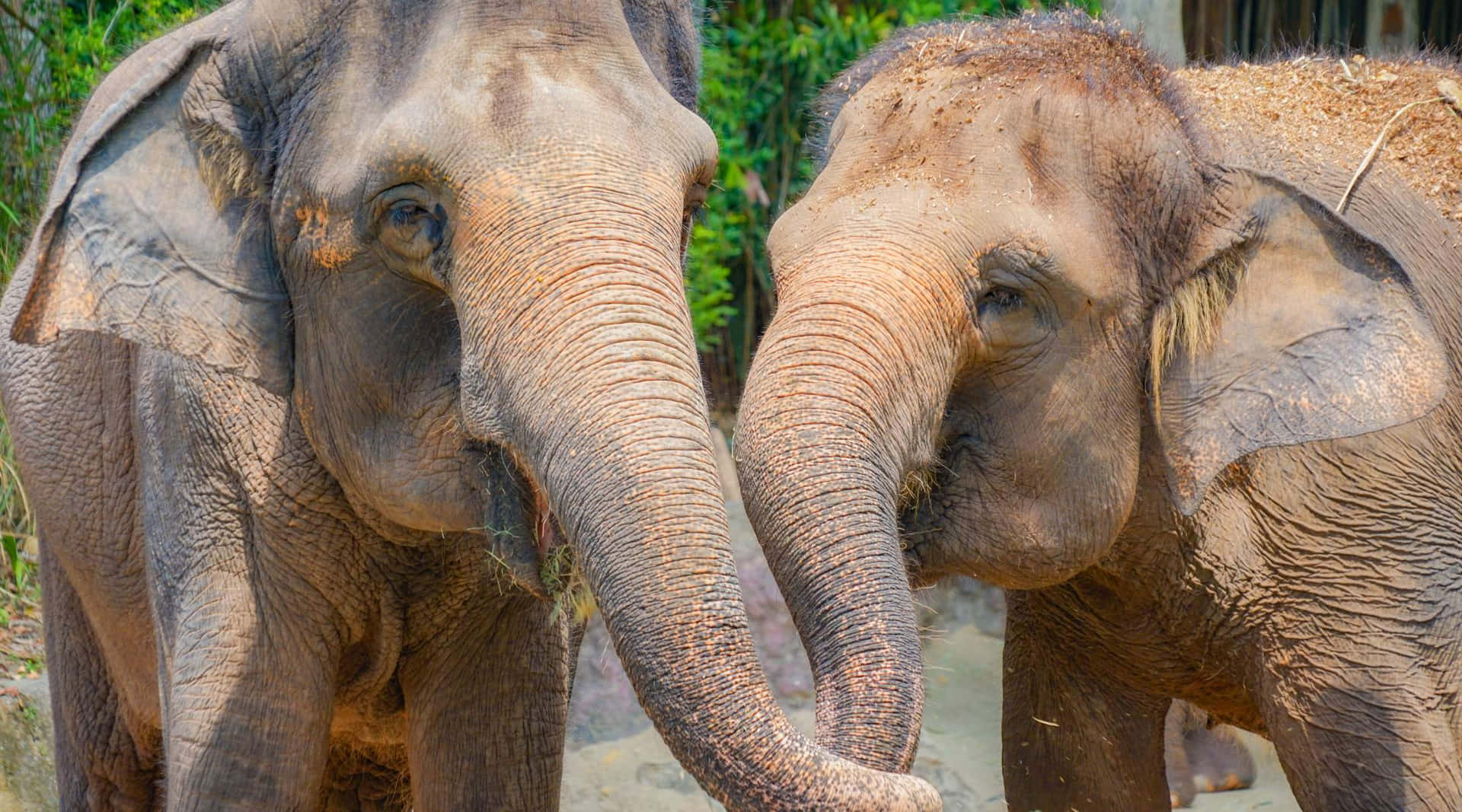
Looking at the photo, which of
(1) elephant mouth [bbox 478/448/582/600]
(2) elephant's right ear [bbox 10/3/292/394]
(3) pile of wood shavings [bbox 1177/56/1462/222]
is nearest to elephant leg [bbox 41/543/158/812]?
(2) elephant's right ear [bbox 10/3/292/394]

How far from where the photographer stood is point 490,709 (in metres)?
3.41

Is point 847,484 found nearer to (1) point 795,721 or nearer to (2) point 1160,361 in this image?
(2) point 1160,361

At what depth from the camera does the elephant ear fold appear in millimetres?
3193

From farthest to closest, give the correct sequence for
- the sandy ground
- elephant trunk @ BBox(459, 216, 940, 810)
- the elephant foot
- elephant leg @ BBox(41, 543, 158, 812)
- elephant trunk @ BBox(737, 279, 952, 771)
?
1. the elephant foot
2. the sandy ground
3. elephant leg @ BBox(41, 543, 158, 812)
4. elephant trunk @ BBox(737, 279, 952, 771)
5. elephant trunk @ BBox(459, 216, 940, 810)

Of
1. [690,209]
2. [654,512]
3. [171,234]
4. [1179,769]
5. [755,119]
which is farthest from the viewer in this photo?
[755,119]

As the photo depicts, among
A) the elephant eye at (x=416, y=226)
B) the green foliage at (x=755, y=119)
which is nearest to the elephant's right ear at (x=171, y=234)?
the elephant eye at (x=416, y=226)

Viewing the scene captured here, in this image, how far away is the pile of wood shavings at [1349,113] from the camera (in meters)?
3.62

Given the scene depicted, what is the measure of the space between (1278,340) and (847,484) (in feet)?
3.45

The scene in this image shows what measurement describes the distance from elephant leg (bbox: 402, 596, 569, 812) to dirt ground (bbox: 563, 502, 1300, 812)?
7.94 ft

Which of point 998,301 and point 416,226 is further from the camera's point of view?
point 998,301

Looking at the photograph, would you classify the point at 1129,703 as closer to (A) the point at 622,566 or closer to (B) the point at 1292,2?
(A) the point at 622,566

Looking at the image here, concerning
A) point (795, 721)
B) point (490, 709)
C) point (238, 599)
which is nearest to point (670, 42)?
point (238, 599)

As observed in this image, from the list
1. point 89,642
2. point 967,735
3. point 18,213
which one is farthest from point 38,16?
point 967,735

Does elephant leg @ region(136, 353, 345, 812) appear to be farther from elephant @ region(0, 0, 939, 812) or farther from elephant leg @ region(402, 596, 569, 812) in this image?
elephant leg @ region(402, 596, 569, 812)
